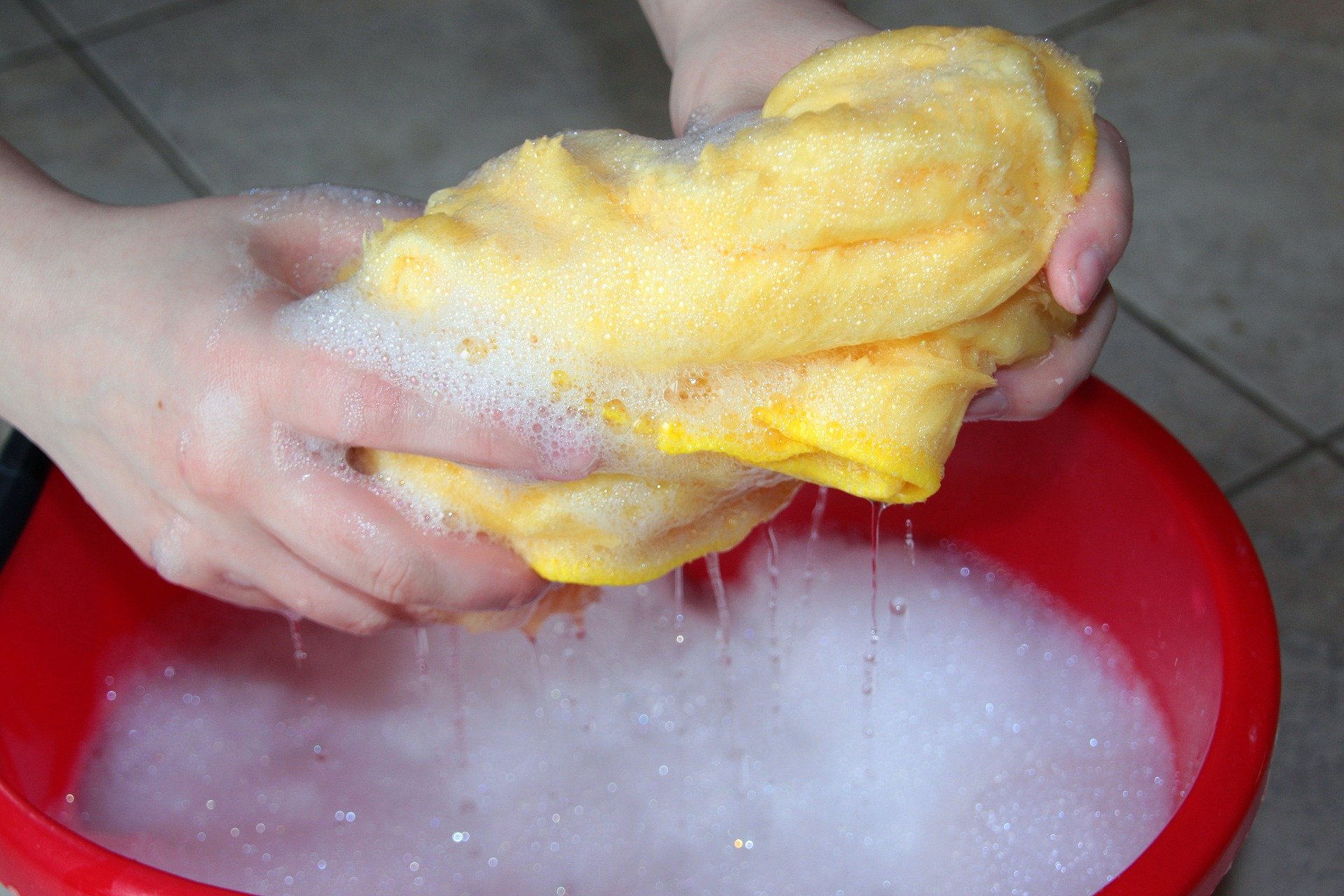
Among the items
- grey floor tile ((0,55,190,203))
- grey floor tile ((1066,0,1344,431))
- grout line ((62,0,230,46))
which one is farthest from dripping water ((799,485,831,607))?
grout line ((62,0,230,46))

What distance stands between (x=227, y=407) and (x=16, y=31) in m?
1.02

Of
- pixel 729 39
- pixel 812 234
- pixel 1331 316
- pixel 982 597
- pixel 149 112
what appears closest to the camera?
pixel 812 234

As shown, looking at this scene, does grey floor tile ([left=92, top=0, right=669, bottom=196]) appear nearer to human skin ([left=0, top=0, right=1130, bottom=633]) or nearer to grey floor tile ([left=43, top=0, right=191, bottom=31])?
grey floor tile ([left=43, top=0, right=191, bottom=31])

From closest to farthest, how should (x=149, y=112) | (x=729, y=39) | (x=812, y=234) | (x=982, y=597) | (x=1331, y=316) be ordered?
1. (x=812, y=234)
2. (x=729, y=39)
3. (x=982, y=597)
4. (x=1331, y=316)
5. (x=149, y=112)

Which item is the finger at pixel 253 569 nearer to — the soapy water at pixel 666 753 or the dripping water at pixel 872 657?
the soapy water at pixel 666 753

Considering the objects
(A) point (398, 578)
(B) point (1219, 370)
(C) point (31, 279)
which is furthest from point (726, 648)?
(B) point (1219, 370)

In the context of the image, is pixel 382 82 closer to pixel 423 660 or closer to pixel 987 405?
pixel 423 660

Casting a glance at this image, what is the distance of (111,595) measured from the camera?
62 cm

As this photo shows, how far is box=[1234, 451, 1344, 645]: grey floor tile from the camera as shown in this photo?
Result: 821mm

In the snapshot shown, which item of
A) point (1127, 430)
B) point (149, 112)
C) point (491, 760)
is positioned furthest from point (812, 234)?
point (149, 112)

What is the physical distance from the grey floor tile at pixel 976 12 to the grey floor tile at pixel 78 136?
26.0 inches

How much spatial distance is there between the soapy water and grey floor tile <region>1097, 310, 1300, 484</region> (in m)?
0.33

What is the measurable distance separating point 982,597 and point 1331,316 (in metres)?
0.49

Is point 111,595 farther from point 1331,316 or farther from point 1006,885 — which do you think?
point 1331,316
